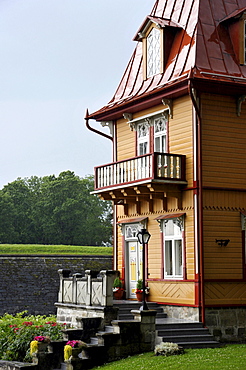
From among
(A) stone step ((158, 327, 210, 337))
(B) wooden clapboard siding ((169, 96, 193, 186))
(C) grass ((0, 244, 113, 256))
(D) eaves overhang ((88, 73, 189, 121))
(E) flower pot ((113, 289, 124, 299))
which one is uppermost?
(D) eaves overhang ((88, 73, 189, 121))

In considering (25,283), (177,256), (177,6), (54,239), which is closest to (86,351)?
(177,256)

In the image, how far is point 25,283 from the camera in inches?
1350

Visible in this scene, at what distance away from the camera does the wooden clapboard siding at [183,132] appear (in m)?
22.1

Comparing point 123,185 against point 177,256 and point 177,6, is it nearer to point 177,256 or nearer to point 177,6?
point 177,256

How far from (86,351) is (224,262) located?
5.47 meters

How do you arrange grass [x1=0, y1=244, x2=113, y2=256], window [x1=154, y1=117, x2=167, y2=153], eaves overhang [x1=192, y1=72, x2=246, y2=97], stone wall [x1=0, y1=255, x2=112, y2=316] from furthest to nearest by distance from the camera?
1. grass [x1=0, y1=244, x2=113, y2=256]
2. stone wall [x1=0, y1=255, x2=112, y2=316]
3. window [x1=154, y1=117, x2=167, y2=153]
4. eaves overhang [x1=192, y1=72, x2=246, y2=97]

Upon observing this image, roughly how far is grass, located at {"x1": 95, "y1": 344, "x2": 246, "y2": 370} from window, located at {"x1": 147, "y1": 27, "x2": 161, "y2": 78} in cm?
1017

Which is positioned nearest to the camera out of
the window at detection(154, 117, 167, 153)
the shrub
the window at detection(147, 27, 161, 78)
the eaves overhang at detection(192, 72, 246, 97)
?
the shrub

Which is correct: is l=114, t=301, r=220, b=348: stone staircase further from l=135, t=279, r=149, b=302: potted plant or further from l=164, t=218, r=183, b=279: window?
l=135, t=279, r=149, b=302: potted plant

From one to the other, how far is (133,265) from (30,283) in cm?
1086

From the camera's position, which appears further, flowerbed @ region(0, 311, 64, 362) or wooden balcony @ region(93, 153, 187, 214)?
wooden balcony @ region(93, 153, 187, 214)

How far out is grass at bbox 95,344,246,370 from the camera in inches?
658

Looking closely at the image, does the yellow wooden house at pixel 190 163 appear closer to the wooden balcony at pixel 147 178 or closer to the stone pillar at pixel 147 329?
the wooden balcony at pixel 147 178

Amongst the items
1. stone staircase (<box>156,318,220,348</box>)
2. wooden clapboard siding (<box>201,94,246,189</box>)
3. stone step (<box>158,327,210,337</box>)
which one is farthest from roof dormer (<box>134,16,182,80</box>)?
stone step (<box>158,327,210,337</box>)
